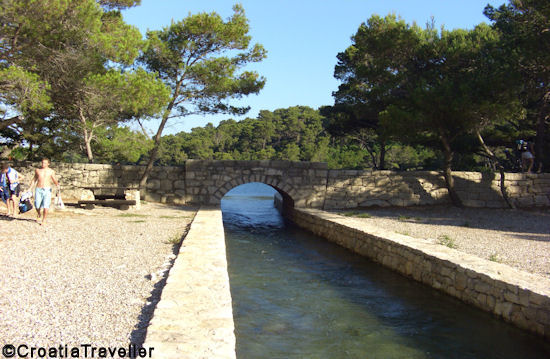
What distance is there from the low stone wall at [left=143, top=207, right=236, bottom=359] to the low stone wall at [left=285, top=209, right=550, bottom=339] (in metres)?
3.52

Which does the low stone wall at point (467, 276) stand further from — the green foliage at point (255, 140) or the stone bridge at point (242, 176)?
the green foliage at point (255, 140)

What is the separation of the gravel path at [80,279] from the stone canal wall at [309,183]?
526 cm

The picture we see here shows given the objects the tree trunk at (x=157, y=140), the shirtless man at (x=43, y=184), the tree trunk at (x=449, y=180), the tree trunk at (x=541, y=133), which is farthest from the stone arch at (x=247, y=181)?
the tree trunk at (x=541, y=133)

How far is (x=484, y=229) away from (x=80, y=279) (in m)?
9.92

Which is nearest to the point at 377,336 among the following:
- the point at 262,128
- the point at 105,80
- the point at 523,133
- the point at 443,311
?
the point at 443,311

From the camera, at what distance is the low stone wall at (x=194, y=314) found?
283 cm

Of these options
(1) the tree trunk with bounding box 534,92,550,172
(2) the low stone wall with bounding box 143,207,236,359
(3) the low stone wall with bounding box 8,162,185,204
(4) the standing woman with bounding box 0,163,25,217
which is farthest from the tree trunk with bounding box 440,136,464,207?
(4) the standing woman with bounding box 0,163,25,217

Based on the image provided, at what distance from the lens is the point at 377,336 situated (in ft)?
16.2

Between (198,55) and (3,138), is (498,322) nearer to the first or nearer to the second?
(198,55)

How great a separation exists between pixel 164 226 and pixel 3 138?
11.6m

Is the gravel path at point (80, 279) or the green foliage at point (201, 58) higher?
the green foliage at point (201, 58)

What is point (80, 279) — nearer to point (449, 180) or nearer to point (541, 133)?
point (449, 180)

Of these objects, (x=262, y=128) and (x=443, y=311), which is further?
(x=262, y=128)

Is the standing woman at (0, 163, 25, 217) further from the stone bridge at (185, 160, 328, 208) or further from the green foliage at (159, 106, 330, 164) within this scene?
the green foliage at (159, 106, 330, 164)
